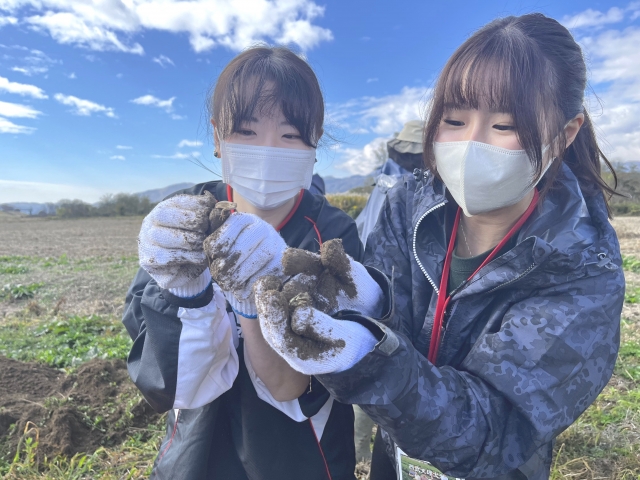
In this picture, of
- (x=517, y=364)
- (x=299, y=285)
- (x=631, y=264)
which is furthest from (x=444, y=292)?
(x=631, y=264)

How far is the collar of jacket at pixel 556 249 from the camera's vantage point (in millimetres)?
1247

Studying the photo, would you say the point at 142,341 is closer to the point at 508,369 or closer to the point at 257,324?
the point at 257,324

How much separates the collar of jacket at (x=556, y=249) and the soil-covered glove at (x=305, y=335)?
0.58 metres

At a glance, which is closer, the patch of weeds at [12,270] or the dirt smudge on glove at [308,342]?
the dirt smudge on glove at [308,342]

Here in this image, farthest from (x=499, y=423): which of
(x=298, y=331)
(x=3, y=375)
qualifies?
(x=3, y=375)

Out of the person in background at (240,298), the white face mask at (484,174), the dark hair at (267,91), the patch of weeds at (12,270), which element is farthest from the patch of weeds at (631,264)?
the patch of weeds at (12,270)

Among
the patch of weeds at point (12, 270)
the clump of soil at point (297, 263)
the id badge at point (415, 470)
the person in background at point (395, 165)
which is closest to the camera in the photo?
the clump of soil at point (297, 263)

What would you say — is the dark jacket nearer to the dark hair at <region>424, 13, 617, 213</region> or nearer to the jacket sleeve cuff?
the jacket sleeve cuff

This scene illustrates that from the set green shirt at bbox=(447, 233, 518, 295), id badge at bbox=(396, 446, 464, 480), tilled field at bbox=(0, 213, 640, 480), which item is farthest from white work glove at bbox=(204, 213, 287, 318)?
tilled field at bbox=(0, 213, 640, 480)

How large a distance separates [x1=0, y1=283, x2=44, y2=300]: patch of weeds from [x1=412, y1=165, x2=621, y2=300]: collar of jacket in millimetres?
8855

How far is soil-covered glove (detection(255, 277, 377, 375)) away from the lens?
3.51 ft

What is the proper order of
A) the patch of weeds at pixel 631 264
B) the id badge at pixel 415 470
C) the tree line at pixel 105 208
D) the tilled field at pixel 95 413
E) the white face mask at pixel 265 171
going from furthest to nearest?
the tree line at pixel 105 208
the patch of weeds at pixel 631 264
the tilled field at pixel 95 413
the white face mask at pixel 265 171
the id badge at pixel 415 470

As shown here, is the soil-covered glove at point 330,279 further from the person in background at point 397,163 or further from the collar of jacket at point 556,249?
the person in background at point 397,163

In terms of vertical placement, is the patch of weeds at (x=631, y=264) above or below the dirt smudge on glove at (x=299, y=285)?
below
